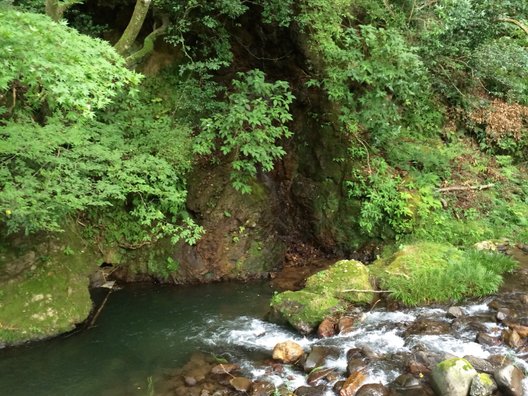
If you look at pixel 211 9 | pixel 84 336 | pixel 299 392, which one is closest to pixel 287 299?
pixel 299 392

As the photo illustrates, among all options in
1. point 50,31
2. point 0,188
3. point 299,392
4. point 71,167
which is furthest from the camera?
point 71,167

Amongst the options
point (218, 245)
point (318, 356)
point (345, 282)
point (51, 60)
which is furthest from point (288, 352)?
point (51, 60)

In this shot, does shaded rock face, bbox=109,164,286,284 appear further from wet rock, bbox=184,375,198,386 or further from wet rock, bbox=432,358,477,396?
wet rock, bbox=432,358,477,396

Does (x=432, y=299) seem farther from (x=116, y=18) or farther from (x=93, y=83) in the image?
(x=116, y=18)

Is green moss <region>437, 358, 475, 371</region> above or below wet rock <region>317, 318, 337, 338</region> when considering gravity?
above

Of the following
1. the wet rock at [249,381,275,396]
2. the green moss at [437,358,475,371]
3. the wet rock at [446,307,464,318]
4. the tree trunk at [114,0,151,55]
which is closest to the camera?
the green moss at [437,358,475,371]

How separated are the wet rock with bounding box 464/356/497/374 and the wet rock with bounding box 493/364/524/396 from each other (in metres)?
0.17

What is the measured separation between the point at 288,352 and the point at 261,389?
0.86m

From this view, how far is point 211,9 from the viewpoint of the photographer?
9.86 meters

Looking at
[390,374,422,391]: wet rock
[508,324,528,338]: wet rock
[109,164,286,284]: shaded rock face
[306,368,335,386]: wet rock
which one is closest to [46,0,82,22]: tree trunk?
[109,164,286,284]: shaded rock face

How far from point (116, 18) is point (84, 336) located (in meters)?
8.57

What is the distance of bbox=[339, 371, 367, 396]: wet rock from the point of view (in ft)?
18.2

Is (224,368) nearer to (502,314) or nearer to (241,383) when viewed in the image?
(241,383)

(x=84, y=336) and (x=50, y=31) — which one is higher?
(x=50, y=31)
